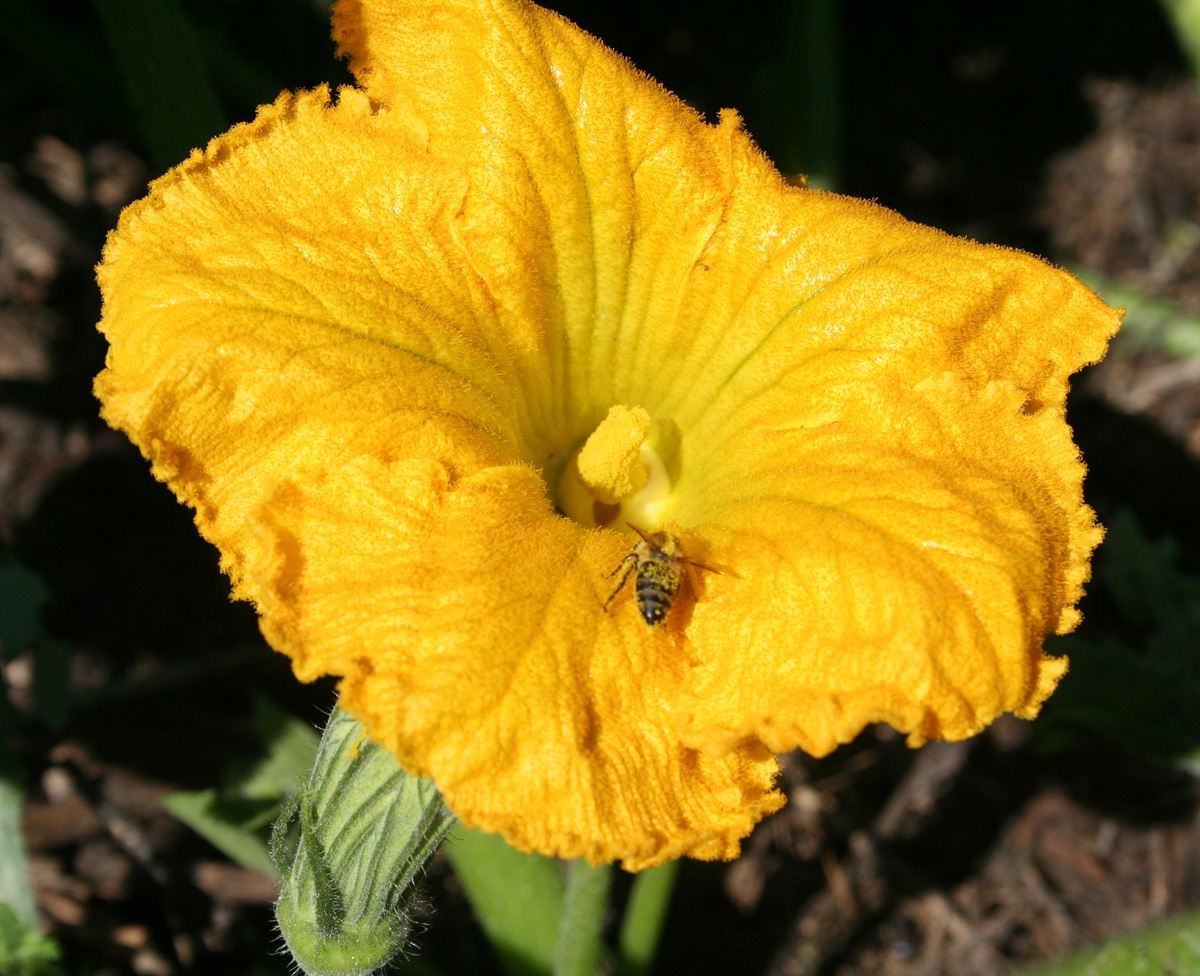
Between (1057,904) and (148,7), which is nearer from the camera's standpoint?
(148,7)

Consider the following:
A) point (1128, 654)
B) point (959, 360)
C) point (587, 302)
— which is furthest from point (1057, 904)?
point (587, 302)

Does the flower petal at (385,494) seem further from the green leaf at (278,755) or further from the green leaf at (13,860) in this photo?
the green leaf at (13,860)

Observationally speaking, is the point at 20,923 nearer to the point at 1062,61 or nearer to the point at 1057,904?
the point at 1057,904

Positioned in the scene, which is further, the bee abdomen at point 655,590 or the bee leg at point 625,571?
the bee leg at point 625,571

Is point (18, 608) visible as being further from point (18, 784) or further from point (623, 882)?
point (623, 882)

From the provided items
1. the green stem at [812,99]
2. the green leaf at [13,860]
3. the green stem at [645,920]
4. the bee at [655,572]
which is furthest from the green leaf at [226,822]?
the green stem at [812,99]

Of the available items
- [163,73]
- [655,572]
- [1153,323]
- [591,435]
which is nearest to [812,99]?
[1153,323]
